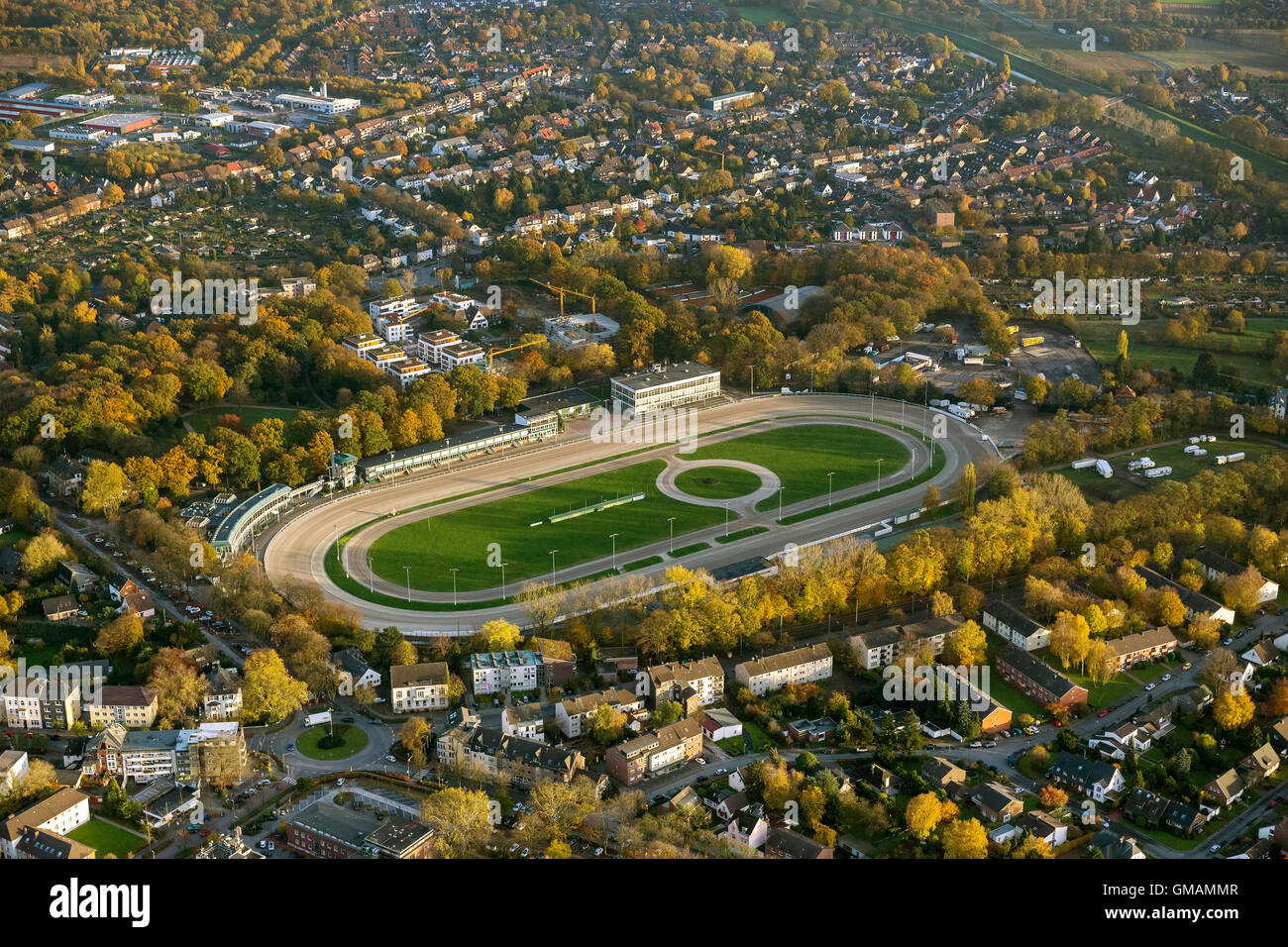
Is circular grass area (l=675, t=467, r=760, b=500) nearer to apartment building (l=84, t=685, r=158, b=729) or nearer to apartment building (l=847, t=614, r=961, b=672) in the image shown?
apartment building (l=847, t=614, r=961, b=672)

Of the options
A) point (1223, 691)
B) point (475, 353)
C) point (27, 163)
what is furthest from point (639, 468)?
point (27, 163)

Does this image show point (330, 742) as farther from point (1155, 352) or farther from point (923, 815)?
point (1155, 352)

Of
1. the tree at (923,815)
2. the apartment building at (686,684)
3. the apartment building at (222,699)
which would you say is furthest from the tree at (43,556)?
the tree at (923,815)

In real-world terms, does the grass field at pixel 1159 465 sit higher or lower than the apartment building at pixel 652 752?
higher

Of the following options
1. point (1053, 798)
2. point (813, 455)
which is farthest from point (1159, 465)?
point (1053, 798)

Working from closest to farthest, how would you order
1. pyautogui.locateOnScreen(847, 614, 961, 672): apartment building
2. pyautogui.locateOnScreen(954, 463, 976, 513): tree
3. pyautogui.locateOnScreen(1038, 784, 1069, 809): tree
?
pyautogui.locateOnScreen(1038, 784, 1069, 809): tree → pyautogui.locateOnScreen(847, 614, 961, 672): apartment building → pyautogui.locateOnScreen(954, 463, 976, 513): tree

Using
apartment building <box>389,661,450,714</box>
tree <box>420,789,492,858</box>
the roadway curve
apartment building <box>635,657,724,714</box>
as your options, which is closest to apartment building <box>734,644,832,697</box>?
apartment building <box>635,657,724,714</box>

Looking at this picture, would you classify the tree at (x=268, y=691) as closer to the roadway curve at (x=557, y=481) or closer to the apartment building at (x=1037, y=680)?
the roadway curve at (x=557, y=481)
